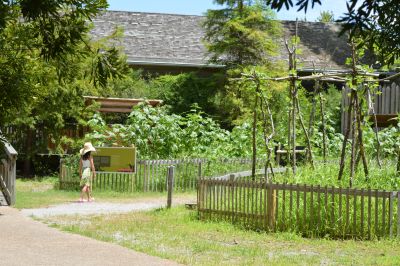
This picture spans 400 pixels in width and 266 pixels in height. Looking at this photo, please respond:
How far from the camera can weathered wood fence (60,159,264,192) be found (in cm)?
2119

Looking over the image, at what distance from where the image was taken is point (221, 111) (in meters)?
31.7

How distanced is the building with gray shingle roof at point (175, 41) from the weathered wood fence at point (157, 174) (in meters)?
11.2

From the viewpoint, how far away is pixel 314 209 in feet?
40.0

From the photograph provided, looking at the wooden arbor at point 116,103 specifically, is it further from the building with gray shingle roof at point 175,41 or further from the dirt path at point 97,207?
the dirt path at point 97,207

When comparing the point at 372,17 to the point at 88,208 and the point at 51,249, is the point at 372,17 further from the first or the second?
the point at 88,208

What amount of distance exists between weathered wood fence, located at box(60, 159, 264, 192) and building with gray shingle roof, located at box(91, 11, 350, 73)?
11152 mm

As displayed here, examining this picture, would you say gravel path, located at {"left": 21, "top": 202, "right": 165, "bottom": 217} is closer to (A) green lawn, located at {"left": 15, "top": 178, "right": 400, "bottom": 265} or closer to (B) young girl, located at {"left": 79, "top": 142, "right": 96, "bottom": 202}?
(B) young girl, located at {"left": 79, "top": 142, "right": 96, "bottom": 202}

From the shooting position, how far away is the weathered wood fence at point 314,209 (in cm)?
1156

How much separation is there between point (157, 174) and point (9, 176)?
16.0 feet

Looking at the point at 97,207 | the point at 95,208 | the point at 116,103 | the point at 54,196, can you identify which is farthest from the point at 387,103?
the point at 95,208

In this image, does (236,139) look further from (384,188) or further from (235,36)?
(384,188)

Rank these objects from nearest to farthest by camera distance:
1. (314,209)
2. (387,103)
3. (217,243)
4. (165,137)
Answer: (217,243) → (314,209) → (165,137) → (387,103)

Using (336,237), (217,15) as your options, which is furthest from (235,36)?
(336,237)

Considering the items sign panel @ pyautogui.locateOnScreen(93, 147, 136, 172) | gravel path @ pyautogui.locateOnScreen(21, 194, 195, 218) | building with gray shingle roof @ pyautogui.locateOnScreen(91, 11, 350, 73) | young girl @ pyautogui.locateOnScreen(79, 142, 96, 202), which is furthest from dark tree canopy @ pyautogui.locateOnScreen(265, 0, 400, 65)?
building with gray shingle roof @ pyautogui.locateOnScreen(91, 11, 350, 73)
